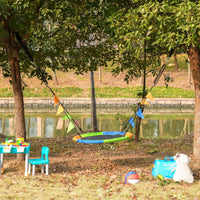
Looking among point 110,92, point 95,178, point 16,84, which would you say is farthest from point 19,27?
point 110,92

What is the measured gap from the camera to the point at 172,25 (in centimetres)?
657

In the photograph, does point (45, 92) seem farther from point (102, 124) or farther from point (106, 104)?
point (102, 124)

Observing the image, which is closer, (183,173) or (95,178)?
(183,173)

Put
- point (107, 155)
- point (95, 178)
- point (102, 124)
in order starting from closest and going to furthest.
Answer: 1. point (95, 178)
2. point (107, 155)
3. point (102, 124)

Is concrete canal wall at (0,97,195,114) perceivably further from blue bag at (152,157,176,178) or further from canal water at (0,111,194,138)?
blue bag at (152,157,176,178)

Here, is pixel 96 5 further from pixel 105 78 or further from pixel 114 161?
pixel 105 78

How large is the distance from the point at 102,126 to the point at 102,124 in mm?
691

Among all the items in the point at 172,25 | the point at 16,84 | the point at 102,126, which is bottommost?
the point at 102,126

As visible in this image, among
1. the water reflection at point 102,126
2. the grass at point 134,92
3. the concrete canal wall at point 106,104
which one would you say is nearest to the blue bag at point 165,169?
the water reflection at point 102,126

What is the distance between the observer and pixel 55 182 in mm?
6898

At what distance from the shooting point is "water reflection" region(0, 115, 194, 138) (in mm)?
17078

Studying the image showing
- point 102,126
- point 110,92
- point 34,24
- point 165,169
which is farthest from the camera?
point 110,92

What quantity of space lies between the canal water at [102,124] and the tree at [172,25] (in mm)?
7893

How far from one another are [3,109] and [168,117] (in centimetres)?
1300
